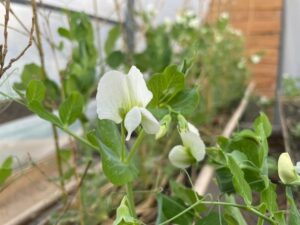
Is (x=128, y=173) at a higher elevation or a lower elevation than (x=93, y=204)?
higher

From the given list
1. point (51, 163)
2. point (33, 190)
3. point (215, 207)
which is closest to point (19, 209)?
point (33, 190)

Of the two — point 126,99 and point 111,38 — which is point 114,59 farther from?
point 126,99

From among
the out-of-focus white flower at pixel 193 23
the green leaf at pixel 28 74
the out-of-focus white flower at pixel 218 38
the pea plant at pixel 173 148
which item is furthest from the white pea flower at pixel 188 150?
the out-of-focus white flower at pixel 218 38

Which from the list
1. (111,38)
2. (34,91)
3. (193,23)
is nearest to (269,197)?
(34,91)

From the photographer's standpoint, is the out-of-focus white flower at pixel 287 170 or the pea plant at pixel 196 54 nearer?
the out-of-focus white flower at pixel 287 170

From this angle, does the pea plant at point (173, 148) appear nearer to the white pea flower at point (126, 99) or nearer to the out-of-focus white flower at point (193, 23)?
the white pea flower at point (126, 99)

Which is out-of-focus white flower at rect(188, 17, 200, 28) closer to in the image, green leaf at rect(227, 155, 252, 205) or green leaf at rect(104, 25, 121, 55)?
green leaf at rect(104, 25, 121, 55)

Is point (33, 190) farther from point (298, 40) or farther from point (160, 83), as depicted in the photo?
point (298, 40)
